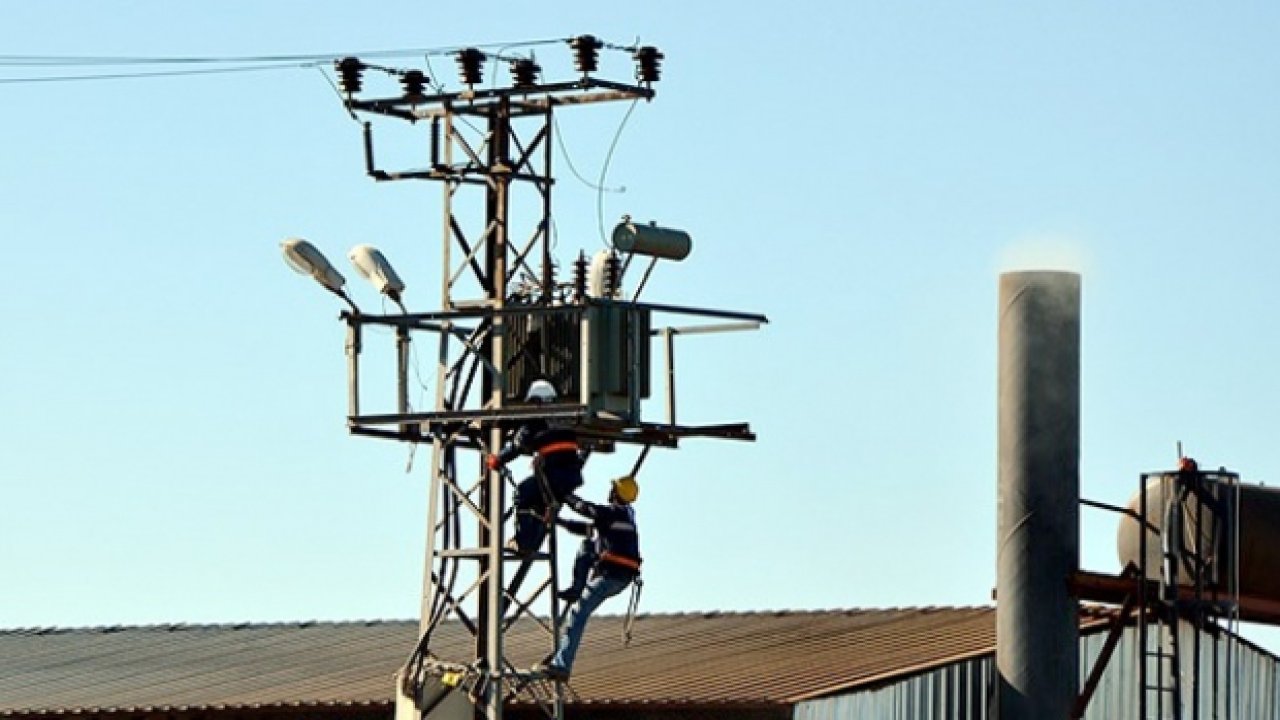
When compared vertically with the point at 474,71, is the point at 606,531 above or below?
below

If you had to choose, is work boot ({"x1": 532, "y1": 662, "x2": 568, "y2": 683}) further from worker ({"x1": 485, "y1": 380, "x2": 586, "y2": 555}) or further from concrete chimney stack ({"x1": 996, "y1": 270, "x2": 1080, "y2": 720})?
concrete chimney stack ({"x1": 996, "y1": 270, "x2": 1080, "y2": 720})

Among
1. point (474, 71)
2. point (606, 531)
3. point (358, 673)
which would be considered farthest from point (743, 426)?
point (358, 673)

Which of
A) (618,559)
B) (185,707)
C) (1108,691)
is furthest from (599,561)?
(185,707)

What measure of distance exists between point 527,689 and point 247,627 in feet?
51.9

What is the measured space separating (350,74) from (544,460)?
15.3ft

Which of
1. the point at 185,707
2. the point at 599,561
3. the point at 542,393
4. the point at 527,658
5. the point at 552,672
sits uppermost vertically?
the point at 542,393

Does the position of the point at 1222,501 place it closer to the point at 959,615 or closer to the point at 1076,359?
the point at 1076,359

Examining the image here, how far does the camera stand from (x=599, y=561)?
121 feet

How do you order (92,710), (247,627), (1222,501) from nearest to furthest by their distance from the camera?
(1222,501) → (92,710) → (247,627)

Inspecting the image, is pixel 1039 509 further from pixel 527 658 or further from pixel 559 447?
pixel 527 658

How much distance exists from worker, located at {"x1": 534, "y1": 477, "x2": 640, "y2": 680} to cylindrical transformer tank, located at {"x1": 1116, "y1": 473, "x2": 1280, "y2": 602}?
540cm

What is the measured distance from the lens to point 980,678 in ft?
122

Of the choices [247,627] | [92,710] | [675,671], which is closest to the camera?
[675,671]

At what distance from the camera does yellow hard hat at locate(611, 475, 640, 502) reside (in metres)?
36.7
